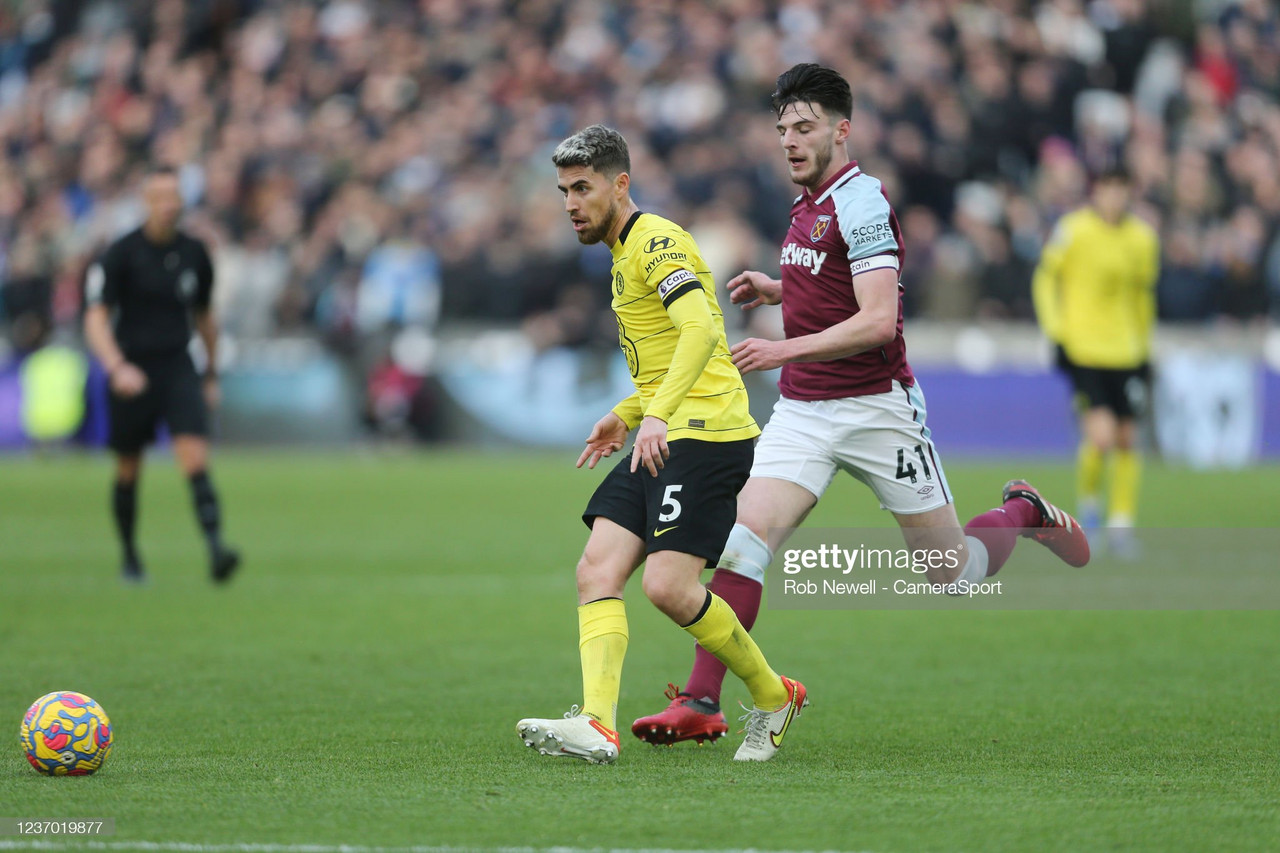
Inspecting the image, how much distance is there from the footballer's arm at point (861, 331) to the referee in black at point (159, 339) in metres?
5.67

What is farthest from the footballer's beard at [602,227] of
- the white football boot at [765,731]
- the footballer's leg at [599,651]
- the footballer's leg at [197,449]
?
→ the footballer's leg at [197,449]

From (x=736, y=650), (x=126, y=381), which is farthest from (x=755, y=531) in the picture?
(x=126, y=381)

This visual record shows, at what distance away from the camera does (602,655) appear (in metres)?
5.75

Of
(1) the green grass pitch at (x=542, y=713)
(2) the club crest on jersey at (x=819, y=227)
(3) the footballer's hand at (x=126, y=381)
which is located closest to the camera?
(1) the green grass pitch at (x=542, y=713)

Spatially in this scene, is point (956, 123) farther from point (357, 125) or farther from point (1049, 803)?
point (1049, 803)

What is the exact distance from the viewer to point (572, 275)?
22.2m

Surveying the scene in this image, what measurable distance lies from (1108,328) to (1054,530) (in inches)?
229

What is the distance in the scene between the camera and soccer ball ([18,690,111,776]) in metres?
5.28

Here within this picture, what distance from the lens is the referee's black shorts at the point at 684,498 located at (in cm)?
569

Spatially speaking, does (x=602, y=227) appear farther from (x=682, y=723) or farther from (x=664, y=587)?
(x=682, y=723)

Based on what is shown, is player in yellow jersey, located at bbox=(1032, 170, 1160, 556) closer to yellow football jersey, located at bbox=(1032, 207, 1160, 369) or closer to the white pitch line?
yellow football jersey, located at bbox=(1032, 207, 1160, 369)

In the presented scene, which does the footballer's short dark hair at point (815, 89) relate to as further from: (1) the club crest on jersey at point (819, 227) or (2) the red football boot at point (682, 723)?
(2) the red football boot at point (682, 723)

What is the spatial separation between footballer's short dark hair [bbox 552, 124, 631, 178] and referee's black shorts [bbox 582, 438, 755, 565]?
3.08 feet

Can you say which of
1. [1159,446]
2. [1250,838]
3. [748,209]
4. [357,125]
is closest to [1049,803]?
[1250,838]
